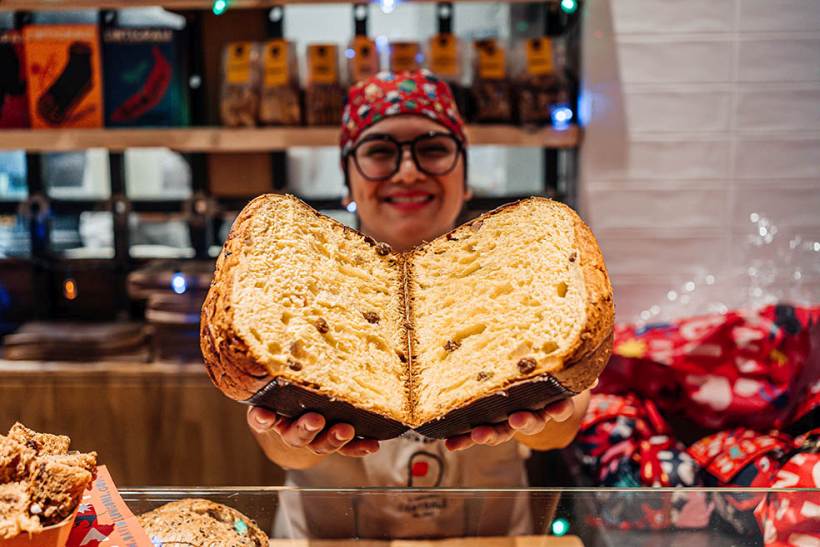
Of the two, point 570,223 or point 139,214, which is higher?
point 570,223

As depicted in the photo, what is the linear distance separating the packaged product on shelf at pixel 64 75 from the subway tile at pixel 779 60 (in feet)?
7.64

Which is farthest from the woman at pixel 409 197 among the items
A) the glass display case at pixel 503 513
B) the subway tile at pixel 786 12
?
the subway tile at pixel 786 12

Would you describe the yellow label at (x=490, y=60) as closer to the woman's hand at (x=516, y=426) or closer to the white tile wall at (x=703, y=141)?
the white tile wall at (x=703, y=141)

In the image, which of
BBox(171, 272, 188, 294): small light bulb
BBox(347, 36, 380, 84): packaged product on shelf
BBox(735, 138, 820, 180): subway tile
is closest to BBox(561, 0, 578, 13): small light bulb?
BBox(347, 36, 380, 84): packaged product on shelf

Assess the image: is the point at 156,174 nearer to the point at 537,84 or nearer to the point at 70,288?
the point at 70,288

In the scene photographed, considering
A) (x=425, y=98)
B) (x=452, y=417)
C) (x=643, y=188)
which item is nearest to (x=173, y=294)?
(x=425, y=98)

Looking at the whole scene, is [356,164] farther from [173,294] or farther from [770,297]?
[770,297]

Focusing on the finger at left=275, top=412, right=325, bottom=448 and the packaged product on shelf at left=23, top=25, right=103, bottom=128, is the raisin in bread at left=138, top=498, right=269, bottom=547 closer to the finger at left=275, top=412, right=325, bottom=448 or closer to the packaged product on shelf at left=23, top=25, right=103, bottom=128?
the finger at left=275, top=412, right=325, bottom=448

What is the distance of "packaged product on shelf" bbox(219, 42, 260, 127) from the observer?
2.59m

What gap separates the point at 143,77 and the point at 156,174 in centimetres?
41

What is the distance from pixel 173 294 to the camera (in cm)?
258

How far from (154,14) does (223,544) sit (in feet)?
8.11

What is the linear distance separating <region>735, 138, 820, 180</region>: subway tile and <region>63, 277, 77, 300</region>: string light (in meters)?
2.59

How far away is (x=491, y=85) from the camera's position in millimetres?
2580
